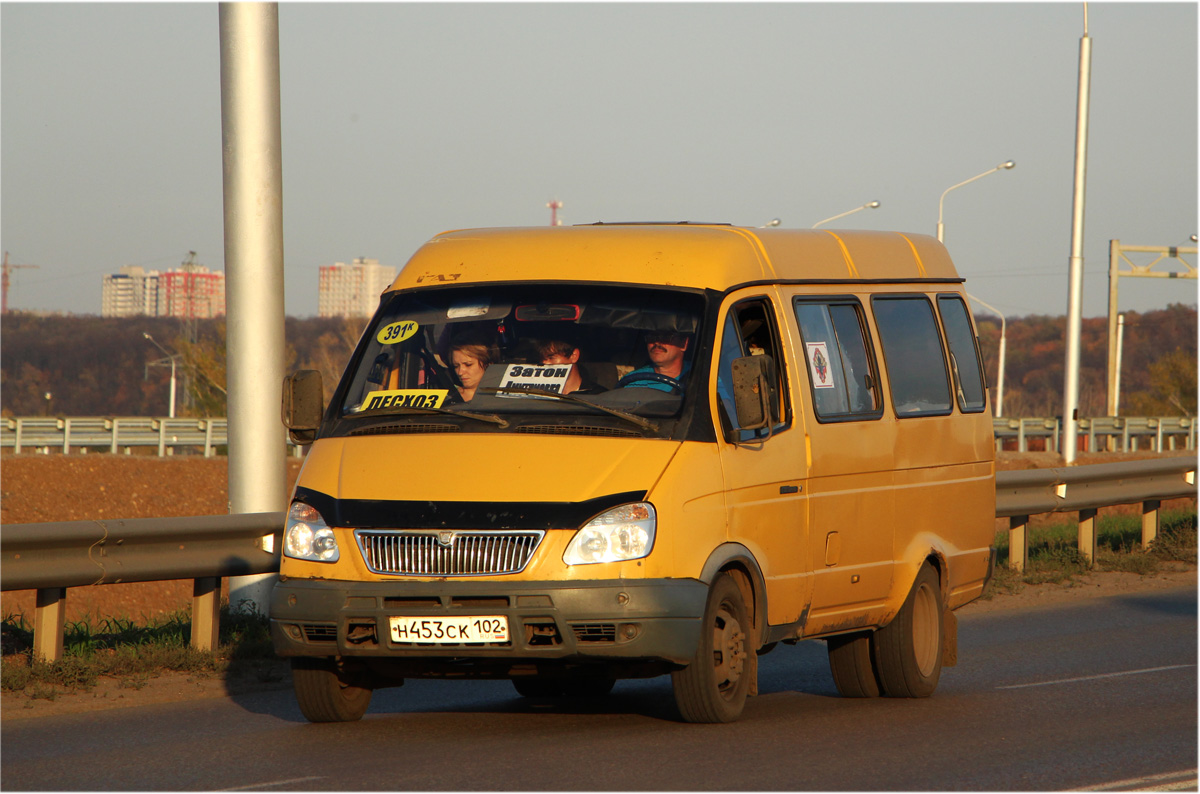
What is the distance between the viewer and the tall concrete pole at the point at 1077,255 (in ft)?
99.5

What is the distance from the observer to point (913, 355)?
10.0 meters

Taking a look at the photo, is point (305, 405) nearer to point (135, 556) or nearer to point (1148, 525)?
point (135, 556)

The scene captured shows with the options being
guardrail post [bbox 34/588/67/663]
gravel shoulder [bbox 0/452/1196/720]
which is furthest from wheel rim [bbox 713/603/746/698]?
guardrail post [bbox 34/588/67/663]

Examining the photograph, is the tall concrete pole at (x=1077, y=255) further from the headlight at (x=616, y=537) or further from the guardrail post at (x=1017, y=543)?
the headlight at (x=616, y=537)

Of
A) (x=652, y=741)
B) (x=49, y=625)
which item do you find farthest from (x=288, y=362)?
(x=652, y=741)

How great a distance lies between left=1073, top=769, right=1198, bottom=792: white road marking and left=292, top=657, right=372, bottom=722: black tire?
349cm

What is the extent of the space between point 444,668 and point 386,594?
1.53ft

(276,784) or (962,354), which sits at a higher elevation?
(962,354)

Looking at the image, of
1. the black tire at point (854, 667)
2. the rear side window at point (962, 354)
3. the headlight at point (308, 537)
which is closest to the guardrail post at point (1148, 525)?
the rear side window at point (962, 354)

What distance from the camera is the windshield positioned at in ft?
25.7

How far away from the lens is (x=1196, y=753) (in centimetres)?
729

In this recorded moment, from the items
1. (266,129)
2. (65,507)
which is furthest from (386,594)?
(65,507)

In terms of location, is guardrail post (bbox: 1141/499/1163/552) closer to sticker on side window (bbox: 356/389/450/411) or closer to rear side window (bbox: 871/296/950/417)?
rear side window (bbox: 871/296/950/417)

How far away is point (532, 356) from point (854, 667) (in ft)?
9.72
